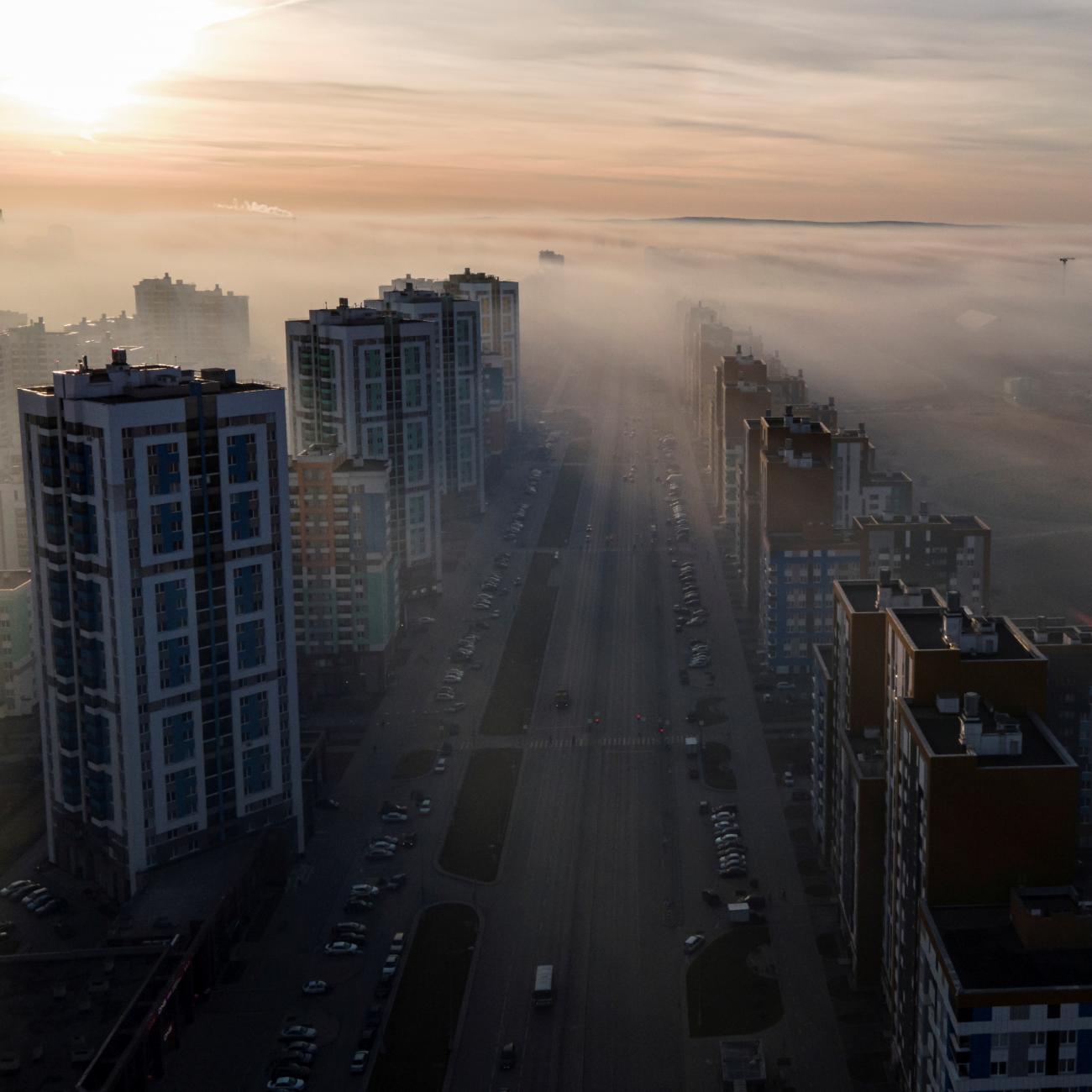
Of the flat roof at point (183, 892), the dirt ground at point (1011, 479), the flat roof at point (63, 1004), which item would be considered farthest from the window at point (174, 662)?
the dirt ground at point (1011, 479)

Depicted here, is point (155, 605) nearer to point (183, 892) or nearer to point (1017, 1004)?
point (183, 892)

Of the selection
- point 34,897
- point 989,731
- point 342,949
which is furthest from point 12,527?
point 989,731

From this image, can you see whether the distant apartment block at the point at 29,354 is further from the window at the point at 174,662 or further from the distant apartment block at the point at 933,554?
the window at the point at 174,662

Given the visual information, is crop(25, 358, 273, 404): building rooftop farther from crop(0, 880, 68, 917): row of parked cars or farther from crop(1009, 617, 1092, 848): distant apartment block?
crop(1009, 617, 1092, 848): distant apartment block

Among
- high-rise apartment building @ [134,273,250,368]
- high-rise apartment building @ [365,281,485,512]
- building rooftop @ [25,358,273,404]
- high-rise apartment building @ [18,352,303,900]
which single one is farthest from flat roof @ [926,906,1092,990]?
high-rise apartment building @ [134,273,250,368]

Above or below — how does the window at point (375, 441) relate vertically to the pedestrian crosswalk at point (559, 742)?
above
